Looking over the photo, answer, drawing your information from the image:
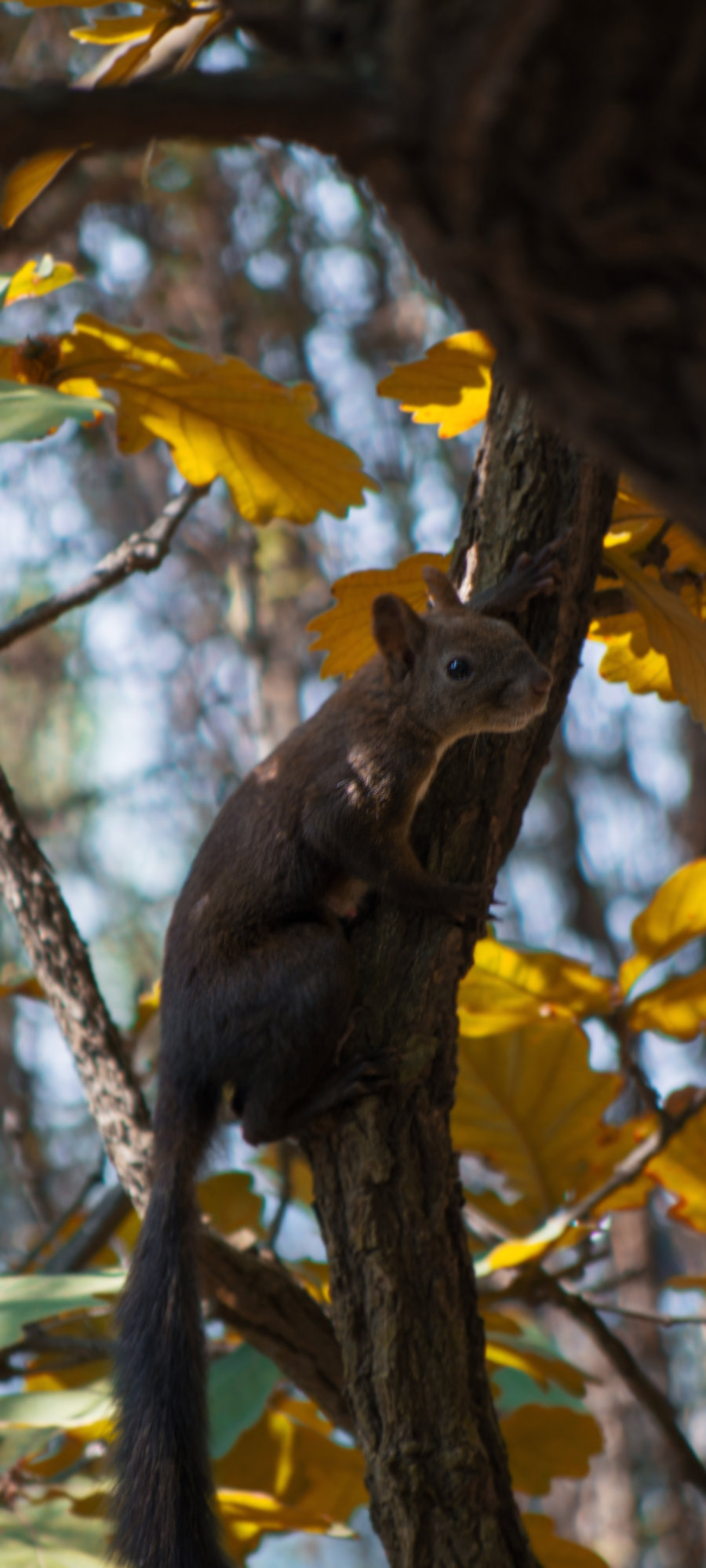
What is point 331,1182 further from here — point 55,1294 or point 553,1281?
point 553,1281

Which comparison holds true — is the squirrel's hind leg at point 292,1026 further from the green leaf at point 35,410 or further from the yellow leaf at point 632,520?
the green leaf at point 35,410

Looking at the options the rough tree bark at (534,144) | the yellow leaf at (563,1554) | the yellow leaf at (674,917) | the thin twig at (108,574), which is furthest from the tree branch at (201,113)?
the yellow leaf at (563,1554)

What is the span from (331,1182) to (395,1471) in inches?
15.3

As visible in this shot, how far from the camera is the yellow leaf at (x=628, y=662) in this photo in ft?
7.17

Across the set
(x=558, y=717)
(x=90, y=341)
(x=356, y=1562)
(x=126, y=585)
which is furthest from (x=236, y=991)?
(x=356, y=1562)

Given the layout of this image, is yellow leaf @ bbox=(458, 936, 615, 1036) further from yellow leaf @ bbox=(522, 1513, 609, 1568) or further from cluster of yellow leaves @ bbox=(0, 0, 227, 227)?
cluster of yellow leaves @ bbox=(0, 0, 227, 227)

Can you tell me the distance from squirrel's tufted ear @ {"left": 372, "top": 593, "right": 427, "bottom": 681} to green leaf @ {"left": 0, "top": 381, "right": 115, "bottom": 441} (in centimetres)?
82

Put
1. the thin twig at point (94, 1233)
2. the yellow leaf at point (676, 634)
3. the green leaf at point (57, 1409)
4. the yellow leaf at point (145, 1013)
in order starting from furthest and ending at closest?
the yellow leaf at point (145, 1013) → the thin twig at point (94, 1233) → the green leaf at point (57, 1409) → the yellow leaf at point (676, 634)

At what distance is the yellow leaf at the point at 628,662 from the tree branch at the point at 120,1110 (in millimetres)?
1121

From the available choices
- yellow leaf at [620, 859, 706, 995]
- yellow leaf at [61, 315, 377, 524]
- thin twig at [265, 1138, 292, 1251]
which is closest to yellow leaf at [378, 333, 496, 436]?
yellow leaf at [61, 315, 377, 524]

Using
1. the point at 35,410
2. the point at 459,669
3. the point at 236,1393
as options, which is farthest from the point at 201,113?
the point at 236,1393

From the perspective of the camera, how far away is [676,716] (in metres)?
8.16

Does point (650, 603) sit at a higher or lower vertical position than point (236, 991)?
higher

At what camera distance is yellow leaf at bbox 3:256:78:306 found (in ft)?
6.28
